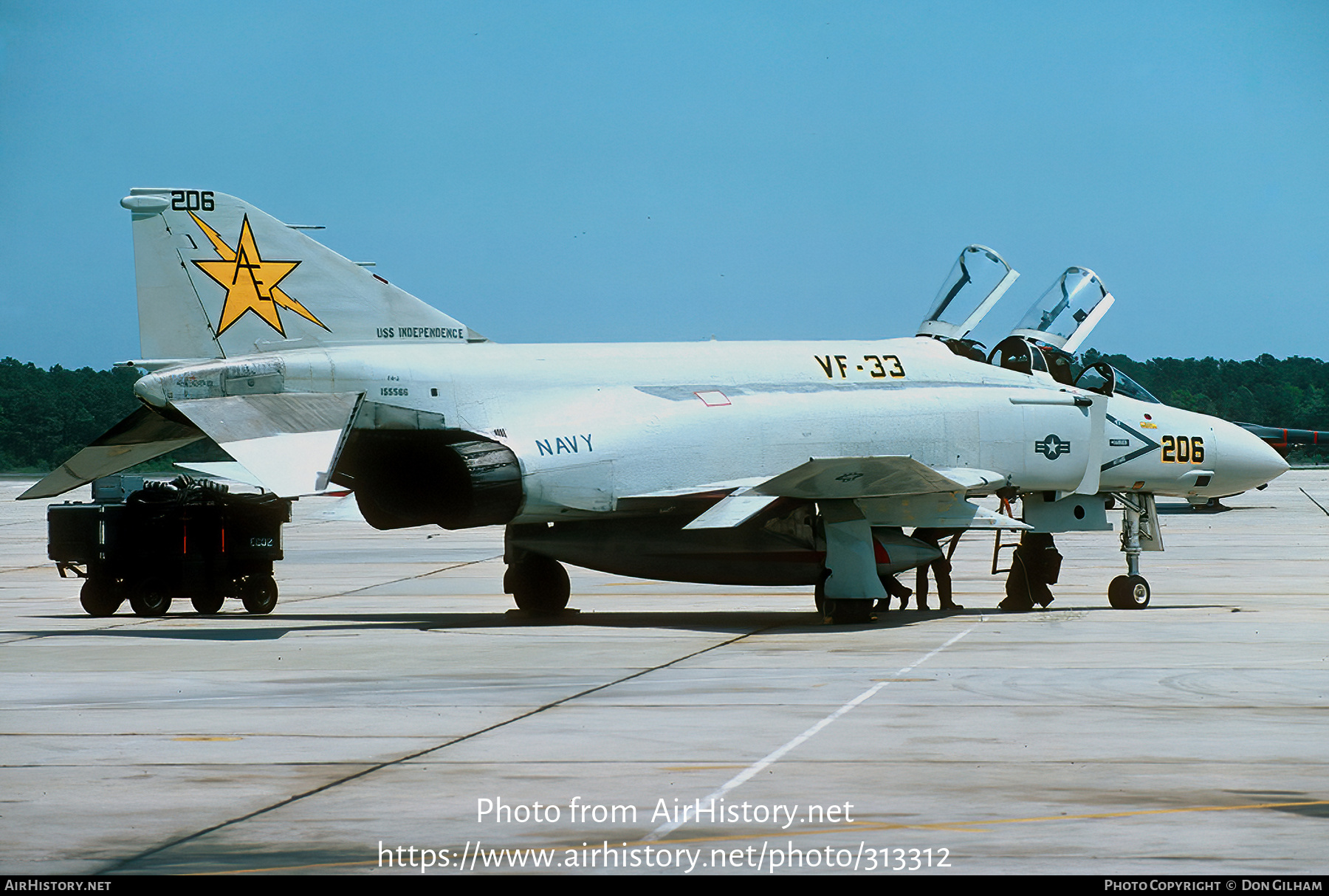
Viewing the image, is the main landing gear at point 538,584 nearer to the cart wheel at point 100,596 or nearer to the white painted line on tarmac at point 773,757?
the cart wheel at point 100,596

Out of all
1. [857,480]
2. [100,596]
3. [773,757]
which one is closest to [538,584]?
[857,480]

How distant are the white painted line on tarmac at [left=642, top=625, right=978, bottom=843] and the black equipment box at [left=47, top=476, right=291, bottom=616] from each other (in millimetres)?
9748

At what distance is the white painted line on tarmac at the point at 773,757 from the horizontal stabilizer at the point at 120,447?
9055mm

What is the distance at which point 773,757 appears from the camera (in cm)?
797

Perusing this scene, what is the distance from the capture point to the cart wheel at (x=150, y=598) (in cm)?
1812

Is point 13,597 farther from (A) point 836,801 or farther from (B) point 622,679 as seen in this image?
(A) point 836,801

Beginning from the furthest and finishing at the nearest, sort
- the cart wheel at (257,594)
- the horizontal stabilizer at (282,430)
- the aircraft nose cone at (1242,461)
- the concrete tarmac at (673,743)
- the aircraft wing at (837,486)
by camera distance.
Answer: the aircraft nose cone at (1242,461)
the cart wheel at (257,594)
the aircraft wing at (837,486)
the horizontal stabilizer at (282,430)
the concrete tarmac at (673,743)

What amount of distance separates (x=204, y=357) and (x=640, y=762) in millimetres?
9337

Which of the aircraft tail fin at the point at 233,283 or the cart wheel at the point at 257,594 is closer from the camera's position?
the aircraft tail fin at the point at 233,283

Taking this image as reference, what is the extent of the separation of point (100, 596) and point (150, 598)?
647 millimetres

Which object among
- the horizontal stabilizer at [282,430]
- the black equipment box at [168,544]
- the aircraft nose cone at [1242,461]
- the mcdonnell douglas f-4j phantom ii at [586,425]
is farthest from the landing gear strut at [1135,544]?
the black equipment box at [168,544]

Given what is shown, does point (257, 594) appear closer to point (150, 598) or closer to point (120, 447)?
point (150, 598)

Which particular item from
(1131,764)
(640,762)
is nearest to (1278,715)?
(1131,764)

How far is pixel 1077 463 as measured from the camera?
18.2 meters
